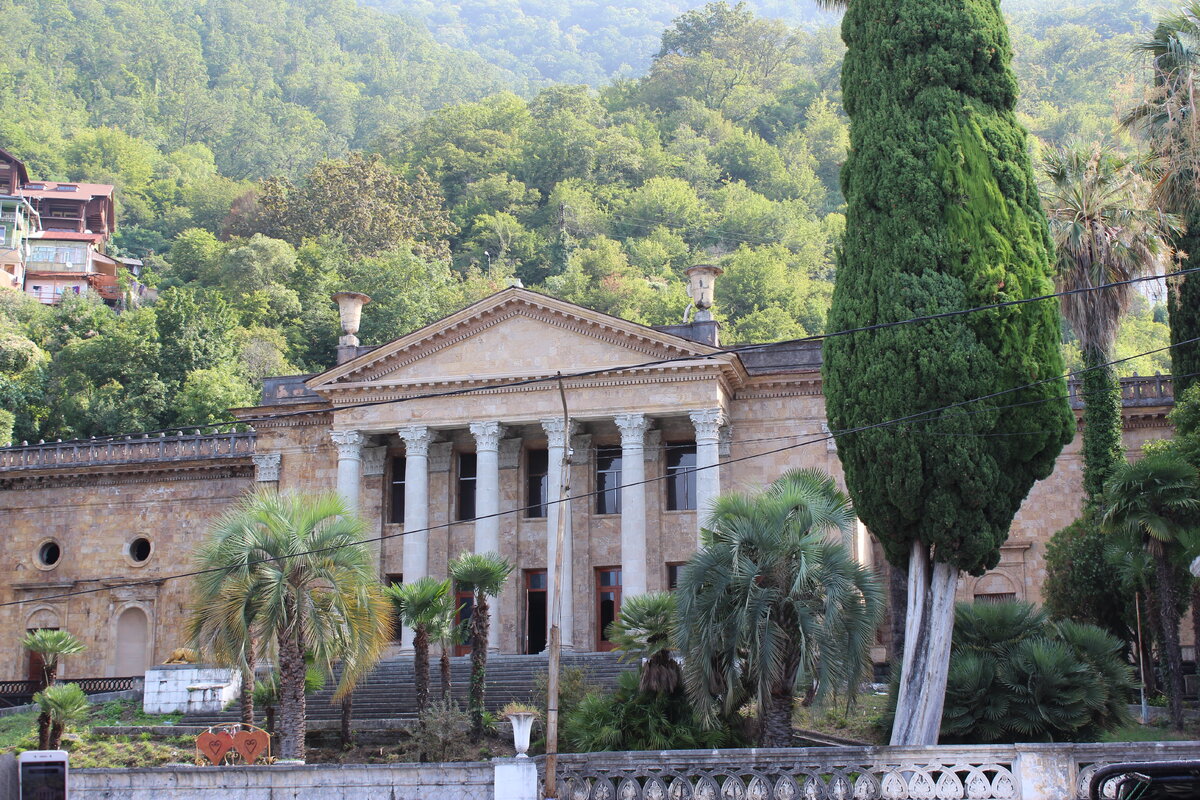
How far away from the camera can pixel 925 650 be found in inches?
830

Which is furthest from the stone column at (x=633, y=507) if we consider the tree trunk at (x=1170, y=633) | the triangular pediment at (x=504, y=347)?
the tree trunk at (x=1170, y=633)

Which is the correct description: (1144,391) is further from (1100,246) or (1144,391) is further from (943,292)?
(943,292)

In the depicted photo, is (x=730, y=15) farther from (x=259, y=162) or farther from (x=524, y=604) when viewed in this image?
(x=524, y=604)

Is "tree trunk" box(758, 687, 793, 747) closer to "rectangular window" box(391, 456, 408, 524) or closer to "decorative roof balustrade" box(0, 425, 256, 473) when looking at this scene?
"rectangular window" box(391, 456, 408, 524)

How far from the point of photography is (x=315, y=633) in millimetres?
22125

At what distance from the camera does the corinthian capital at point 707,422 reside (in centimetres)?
3369

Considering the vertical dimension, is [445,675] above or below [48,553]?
below

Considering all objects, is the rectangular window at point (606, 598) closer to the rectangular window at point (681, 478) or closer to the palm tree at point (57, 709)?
the rectangular window at point (681, 478)

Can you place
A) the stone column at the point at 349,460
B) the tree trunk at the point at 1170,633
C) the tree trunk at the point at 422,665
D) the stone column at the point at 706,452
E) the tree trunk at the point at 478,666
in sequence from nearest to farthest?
the tree trunk at the point at 1170,633, the tree trunk at the point at 478,666, the tree trunk at the point at 422,665, the stone column at the point at 706,452, the stone column at the point at 349,460

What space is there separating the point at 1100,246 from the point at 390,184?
5541 cm

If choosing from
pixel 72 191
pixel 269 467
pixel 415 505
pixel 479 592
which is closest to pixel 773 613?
pixel 479 592

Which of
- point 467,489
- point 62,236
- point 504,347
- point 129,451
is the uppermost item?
point 62,236

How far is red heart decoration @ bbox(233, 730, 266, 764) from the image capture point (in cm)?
2136

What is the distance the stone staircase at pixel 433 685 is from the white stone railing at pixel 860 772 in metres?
10.8
